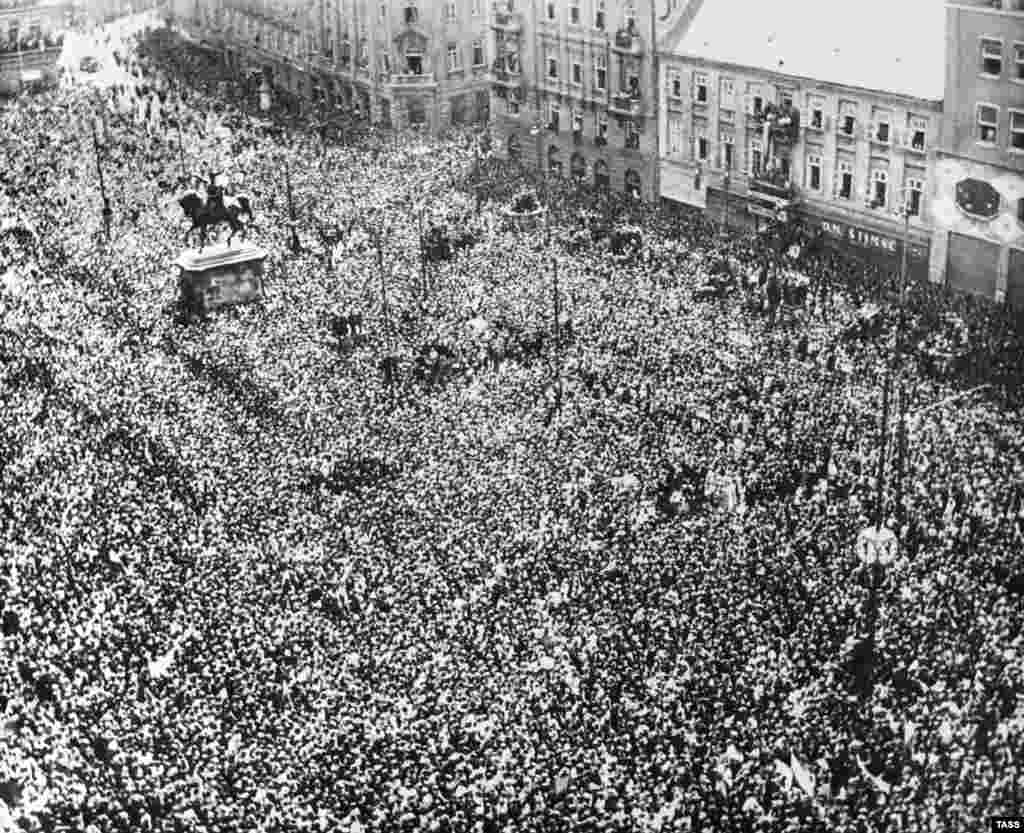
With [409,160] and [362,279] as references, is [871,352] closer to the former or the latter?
[362,279]

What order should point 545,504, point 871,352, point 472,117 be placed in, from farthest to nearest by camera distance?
point 472,117 → point 871,352 → point 545,504

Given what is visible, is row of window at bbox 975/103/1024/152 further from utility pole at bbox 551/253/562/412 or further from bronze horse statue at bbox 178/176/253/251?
bronze horse statue at bbox 178/176/253/251

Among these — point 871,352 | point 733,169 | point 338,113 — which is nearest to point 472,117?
point 338,113

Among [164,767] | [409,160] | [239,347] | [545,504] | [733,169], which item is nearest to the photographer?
[164,767]

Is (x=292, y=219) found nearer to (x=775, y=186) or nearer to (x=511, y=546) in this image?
(x=775, y=186)

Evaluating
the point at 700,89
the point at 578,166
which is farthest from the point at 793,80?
Result: the point at 578,166

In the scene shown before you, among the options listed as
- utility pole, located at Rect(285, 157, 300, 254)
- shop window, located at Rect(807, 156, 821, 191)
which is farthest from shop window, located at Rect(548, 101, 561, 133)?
shop window, located at Rect(807, 156, 821, 191)

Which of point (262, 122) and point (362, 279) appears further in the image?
point (262, 122)

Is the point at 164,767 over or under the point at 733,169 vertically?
under
